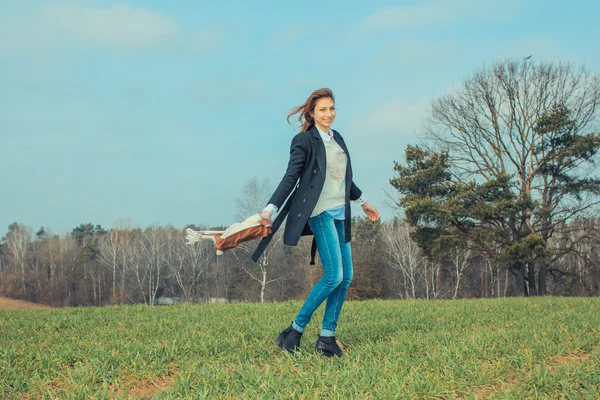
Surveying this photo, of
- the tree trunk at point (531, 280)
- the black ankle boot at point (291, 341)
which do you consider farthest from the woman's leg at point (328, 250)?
the tree trunk at point (531, 280)

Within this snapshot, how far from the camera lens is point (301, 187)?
194 inches

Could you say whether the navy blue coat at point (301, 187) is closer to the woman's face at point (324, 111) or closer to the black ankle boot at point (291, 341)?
the woman's face at point (324, 111)

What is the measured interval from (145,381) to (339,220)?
7.07ft

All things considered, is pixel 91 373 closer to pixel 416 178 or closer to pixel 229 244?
pixel 229 244

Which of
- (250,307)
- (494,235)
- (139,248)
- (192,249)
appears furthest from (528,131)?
(139,248)

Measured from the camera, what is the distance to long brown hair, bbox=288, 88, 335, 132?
5191mm

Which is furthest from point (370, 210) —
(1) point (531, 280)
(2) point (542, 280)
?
(1) point (531, 280)

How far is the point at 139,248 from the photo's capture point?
182ft

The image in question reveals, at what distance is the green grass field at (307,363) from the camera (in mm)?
4000

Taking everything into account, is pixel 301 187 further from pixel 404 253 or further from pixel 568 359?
pixel 404 253

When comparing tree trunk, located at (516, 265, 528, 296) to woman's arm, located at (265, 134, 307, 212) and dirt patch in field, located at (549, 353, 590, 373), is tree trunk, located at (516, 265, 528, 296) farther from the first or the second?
woman's arm, located at (265, 134, 307, 212)

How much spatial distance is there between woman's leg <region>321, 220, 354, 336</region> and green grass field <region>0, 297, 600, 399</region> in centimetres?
31

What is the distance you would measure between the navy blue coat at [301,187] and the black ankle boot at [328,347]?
0.94 meters

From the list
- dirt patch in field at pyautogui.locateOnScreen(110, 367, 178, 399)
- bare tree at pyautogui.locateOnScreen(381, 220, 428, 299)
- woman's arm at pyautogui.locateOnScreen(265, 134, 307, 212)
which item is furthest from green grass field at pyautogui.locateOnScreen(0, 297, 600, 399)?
bare tree at pyautogui.locateOnScreen(381, 220, 428, 299)
